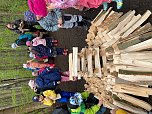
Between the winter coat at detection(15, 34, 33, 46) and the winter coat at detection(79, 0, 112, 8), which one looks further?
the winter coat at detection(15, 34, 33, 46)

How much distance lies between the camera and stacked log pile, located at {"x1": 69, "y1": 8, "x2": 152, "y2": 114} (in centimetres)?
455

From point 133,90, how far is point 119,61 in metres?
0.50

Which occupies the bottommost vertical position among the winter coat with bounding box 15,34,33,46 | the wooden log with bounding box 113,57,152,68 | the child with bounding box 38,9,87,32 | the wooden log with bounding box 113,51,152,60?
the wooden log with bounding box 113,57,152,68

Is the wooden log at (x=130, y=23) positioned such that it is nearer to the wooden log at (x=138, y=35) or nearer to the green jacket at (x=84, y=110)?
the wooden log at (x=138, y=35)

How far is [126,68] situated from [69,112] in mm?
1619

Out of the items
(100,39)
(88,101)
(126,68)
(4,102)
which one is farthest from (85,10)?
(4,102)

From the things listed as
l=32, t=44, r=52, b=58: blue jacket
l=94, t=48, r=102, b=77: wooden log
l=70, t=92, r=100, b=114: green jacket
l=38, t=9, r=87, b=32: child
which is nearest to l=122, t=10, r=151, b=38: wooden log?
l=94, t=48, r=102, b=77: wooden log

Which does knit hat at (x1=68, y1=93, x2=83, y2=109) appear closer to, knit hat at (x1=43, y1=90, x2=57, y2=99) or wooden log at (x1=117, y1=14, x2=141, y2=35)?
knit hat at (x1=43, y1=90, x2=57, y2=99)

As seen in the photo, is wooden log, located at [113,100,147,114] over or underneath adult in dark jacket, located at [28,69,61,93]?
underneath

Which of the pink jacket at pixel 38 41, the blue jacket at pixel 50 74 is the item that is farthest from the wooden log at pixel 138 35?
the pink jacket at pixel 38 41

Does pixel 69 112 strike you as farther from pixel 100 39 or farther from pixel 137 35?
pixel 137 35

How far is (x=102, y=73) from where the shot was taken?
535 centimetres

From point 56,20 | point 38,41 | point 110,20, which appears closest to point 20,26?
point 38,41

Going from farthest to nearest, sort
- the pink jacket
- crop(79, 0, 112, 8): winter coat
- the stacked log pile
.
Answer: the pink jacket, crop(79, 0, 112, 8): winter coat, the stacked log pile
